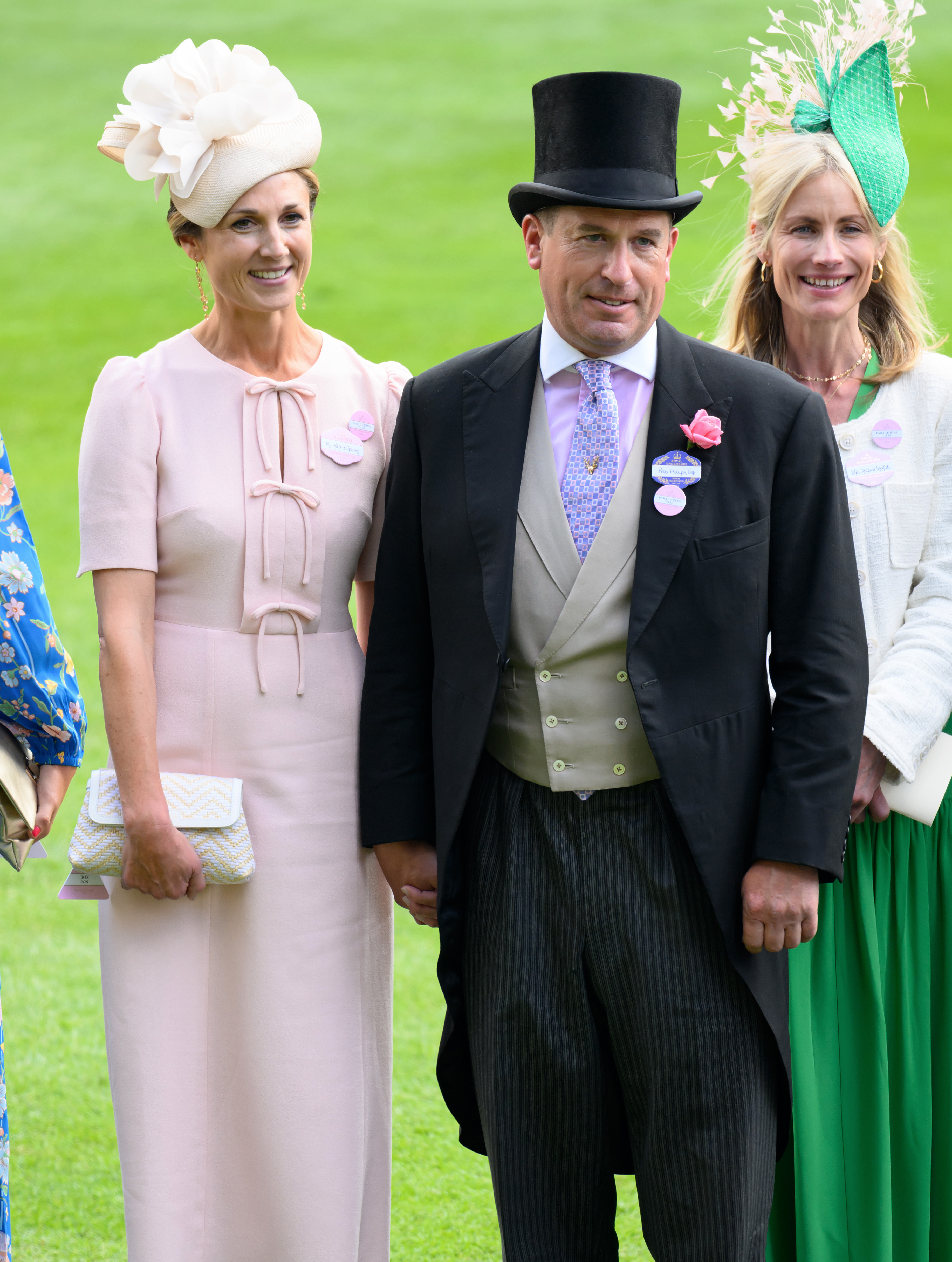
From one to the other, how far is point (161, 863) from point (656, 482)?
1.01 meters

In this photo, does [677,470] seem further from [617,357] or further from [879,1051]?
[879,1051]

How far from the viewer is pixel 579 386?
2506 millimetres

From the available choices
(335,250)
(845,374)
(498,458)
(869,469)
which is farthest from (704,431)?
(335,250)

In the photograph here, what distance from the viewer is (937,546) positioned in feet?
9.10

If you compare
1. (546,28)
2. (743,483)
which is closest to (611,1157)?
(743,483)

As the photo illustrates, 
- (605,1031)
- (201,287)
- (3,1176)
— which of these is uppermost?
(201,287)

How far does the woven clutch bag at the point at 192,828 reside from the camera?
101 inches

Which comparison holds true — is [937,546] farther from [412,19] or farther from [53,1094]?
[412,19]

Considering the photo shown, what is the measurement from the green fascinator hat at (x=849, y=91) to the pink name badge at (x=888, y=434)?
0.38 m

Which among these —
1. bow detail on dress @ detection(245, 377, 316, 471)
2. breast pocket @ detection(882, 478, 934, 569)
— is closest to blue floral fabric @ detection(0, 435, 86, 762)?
bow detail on dress @ detection(245, 377, 316, 471)

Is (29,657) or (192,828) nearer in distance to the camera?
(29,657)

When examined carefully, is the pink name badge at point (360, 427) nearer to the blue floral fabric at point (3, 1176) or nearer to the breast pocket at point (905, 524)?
the breast pocket at point (905, 524)

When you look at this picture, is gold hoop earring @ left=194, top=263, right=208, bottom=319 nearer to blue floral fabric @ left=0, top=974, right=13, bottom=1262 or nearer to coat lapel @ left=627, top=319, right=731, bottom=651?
coat lapel @ left=627, top=319, right=731, bottom=651

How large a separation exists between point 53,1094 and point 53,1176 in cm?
46
